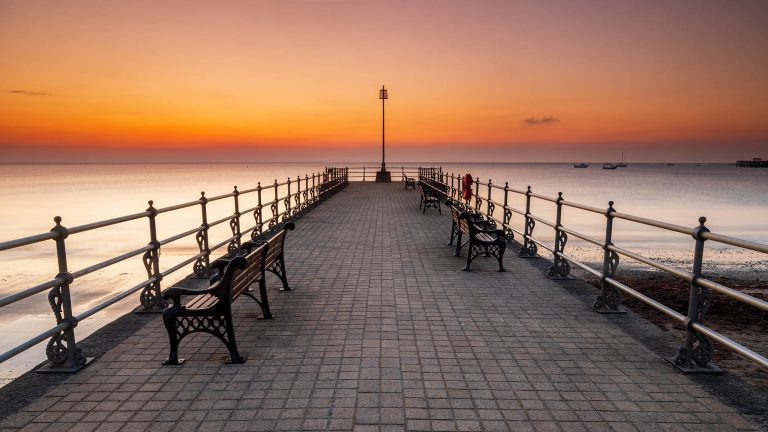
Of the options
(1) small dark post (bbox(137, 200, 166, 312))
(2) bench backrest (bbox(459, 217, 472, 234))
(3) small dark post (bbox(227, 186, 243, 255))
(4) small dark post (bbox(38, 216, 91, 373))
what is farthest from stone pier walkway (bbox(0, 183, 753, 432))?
(3) small dark post (bbox(227, 186, 243, 255))

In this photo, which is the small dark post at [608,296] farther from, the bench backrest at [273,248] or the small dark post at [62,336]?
the small dark post at [62,336]

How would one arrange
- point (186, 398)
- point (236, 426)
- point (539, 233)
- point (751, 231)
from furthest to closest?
point (751, 231) → point (539, 233) → point (186, 398) → point (236, 426)

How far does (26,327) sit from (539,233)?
24.5 metres

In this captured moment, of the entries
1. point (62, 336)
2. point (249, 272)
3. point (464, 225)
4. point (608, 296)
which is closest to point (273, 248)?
point (249, 272)

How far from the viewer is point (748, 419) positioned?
3.36 m

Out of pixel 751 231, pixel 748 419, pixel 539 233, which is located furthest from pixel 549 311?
pixel 751 231

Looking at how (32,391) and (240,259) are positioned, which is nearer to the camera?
(32,391)

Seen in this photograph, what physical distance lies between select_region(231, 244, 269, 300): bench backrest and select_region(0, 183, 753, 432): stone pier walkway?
594 mm

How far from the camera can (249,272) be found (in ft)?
16.0

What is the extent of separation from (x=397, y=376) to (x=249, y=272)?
6.37 ft

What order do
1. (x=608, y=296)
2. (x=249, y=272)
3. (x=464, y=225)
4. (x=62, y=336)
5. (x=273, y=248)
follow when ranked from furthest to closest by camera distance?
(x=464, y=225) → (x=273, y=248) → (x=608, y=296) → (x=249, y=272) → (x=62, y=336)

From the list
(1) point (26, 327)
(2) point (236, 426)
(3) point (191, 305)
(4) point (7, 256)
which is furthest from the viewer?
(4) point (7, 256)

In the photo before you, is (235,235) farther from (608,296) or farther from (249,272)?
(608,296)

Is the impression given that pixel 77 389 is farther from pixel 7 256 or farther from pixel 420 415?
pixel 7 256
